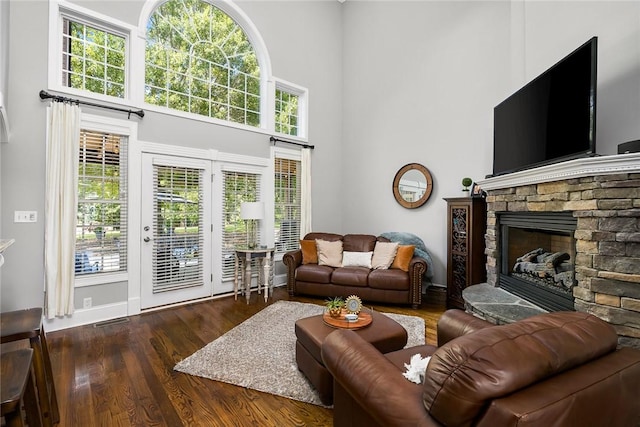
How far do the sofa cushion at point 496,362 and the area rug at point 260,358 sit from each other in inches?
53.5

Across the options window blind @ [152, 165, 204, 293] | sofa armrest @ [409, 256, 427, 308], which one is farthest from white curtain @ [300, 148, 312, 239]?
sofa armrest @ [409, 256, 427, 308]

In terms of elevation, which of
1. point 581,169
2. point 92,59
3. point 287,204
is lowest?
point 287,204

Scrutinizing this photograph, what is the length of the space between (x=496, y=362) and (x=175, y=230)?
4024 mm

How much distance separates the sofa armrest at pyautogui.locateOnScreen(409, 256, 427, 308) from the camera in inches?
161

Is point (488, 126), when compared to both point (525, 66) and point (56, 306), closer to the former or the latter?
point (525, 66)

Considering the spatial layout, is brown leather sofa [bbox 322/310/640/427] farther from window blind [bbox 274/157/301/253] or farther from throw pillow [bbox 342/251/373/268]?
window blind [bbox 274/157/301/253]

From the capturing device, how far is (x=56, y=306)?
321 cm

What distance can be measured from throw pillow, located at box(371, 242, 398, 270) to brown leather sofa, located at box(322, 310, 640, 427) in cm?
319

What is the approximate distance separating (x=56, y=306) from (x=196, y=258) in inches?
60.2

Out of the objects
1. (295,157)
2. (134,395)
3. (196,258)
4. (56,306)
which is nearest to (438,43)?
(295,157)

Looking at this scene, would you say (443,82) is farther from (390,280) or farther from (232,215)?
(232,215)

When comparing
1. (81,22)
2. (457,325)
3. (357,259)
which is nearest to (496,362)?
(457,325)

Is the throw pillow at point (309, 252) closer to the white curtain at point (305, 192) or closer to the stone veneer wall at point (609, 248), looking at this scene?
the white curtain at point (305, 192)

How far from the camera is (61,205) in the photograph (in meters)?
3.24
